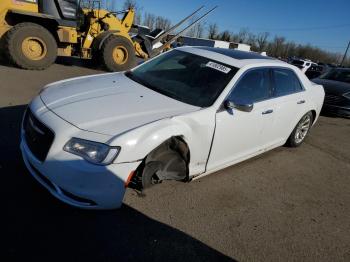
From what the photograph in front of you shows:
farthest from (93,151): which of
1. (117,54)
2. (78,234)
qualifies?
(117,54)

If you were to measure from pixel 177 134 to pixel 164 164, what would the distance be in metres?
0.37

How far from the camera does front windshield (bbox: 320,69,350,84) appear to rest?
32.5 ft

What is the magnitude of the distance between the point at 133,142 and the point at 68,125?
0.61 metres

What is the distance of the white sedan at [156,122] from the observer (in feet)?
8.90

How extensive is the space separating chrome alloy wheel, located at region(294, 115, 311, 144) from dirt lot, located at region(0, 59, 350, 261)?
999 millimetres

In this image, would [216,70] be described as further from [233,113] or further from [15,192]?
[15,192]

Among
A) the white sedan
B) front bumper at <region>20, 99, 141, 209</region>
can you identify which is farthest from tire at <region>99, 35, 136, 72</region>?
front bumper at <region>20, 99, 141, 209</region>

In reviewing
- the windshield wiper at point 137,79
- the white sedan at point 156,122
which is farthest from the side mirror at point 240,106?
the windshield wiper at point 137,79

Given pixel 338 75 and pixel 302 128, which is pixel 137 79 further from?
pixel 338 75

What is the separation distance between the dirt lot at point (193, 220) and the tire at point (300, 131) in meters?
0.84

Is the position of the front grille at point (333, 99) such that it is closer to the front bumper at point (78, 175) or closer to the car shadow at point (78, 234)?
the car shadow at point (78, 234)

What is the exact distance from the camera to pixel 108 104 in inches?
128

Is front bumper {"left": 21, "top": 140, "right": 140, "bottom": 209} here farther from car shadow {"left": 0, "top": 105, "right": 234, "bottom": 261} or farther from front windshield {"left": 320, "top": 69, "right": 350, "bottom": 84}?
front windshield {"left": 320, "top": 69, "right": 350, "bottom": 84}

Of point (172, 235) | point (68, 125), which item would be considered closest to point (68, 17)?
point (68, 125)
